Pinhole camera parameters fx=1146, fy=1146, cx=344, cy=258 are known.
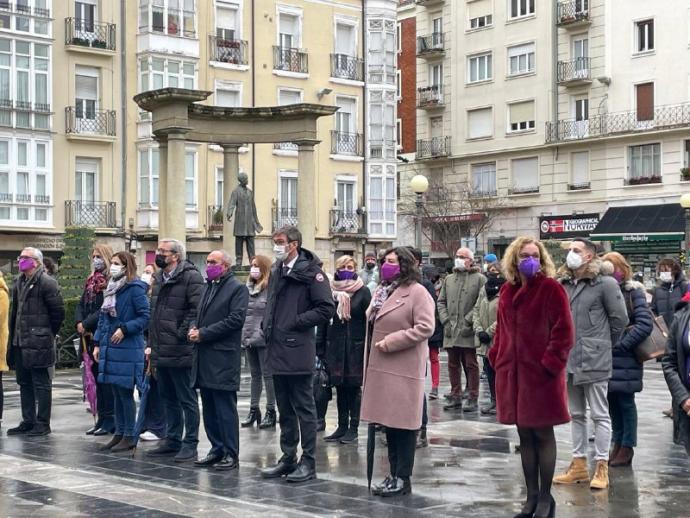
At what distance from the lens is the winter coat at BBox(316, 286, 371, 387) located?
1162 centimetres

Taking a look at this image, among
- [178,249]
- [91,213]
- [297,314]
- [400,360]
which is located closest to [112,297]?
[178,249]

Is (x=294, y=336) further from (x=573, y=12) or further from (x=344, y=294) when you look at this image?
(x=573, y=12)

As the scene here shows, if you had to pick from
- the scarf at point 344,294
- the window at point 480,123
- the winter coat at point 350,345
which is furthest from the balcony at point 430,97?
the winter coat at point 350,345

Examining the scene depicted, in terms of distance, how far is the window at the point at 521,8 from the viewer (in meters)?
49.1

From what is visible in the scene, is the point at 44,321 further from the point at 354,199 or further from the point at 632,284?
the point at 354,199

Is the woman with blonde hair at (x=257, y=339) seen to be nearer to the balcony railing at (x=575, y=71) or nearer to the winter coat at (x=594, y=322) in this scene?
the winter coat at (x=594, y=322)

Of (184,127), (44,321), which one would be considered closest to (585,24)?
(184,127)

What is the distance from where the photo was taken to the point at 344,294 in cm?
1157

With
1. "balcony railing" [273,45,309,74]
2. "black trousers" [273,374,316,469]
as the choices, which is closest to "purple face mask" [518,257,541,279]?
"black trousers" [273,374,316,469]

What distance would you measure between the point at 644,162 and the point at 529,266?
38850 mm

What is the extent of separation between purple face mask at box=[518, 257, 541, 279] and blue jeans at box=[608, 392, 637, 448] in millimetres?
3001

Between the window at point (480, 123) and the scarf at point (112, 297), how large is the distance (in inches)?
1593

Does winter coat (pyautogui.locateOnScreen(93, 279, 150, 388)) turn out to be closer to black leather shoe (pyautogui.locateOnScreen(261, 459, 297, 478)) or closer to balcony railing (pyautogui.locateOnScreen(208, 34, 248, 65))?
black leather shoe (pyautogui.locateOnScreen(261, 459, 297, 478))

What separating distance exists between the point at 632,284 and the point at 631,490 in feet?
6.88
